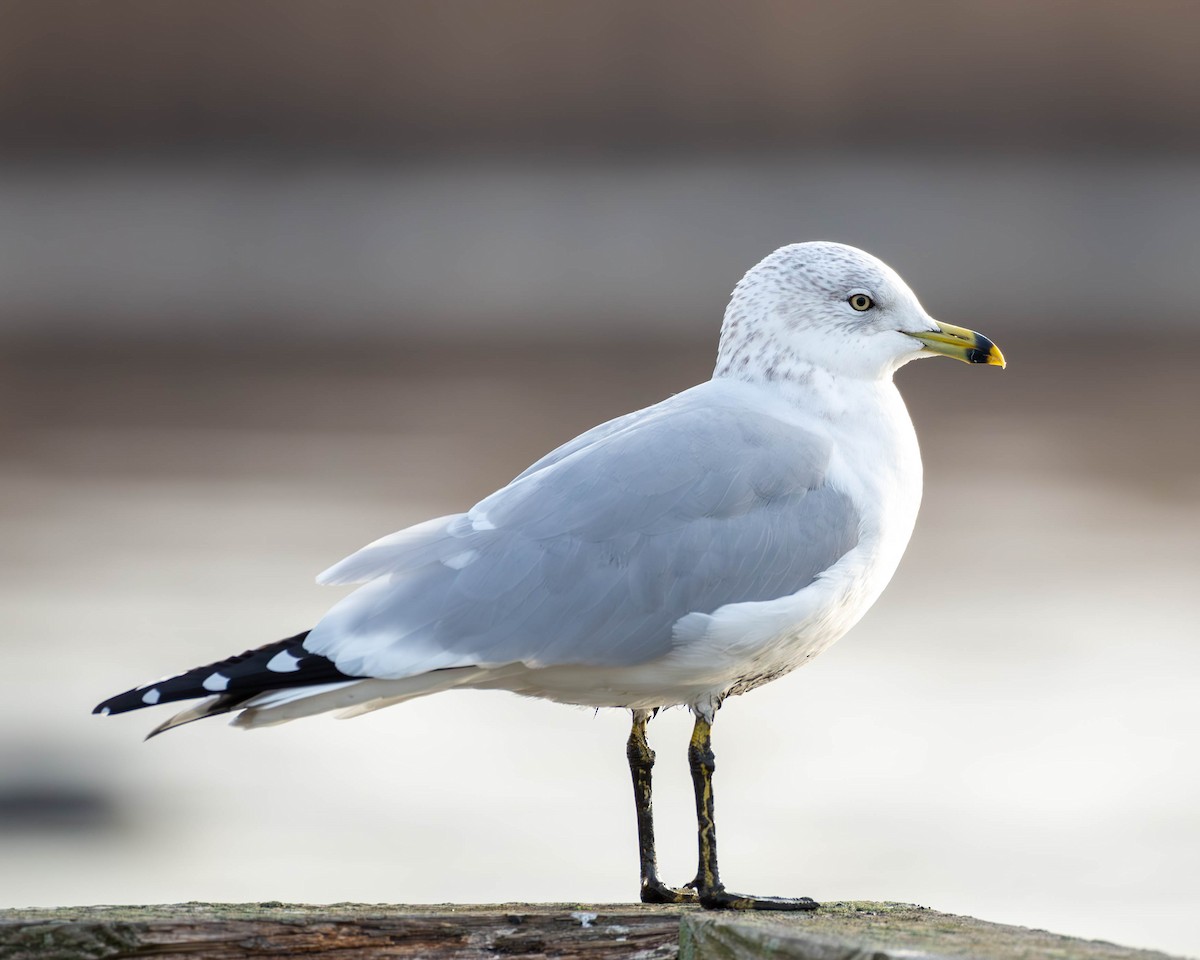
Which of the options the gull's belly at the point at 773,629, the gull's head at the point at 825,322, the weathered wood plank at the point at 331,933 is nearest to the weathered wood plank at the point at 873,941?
the weathered wood plank at the point at 331,933

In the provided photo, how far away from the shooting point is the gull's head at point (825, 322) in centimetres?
381

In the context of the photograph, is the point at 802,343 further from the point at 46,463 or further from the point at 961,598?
the point at 46,463

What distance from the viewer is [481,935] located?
8.71 feet

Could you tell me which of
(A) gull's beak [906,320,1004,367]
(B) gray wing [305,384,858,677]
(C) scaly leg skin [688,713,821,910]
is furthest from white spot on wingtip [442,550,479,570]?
(A) gull's beak [906,320,1004,367]

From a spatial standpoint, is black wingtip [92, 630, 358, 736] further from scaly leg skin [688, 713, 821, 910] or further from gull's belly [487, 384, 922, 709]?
scaly leg skin [688, 713, 821, 910]

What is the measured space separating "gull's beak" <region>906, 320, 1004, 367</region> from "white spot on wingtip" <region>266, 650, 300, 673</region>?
1.51 meters

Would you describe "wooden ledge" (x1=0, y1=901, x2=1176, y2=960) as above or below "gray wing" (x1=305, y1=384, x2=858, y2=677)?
below

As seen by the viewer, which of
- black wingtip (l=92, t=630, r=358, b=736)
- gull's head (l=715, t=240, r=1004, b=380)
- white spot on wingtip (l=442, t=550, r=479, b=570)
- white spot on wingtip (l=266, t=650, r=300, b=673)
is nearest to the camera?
black wingtip (l=92, t=630, r=358, b=736)

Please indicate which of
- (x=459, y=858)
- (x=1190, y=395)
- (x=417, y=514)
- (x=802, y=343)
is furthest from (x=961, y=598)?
(x=1190, y=395)

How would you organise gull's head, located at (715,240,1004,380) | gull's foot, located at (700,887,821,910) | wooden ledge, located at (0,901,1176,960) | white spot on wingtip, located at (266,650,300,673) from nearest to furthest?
wooden ledge, located at (0,901,1176,960) → white spot on wingtip, located at (266,650,300,673) → gull's foot, located at (700,887,821,910) → gull's head, located at (715,240,1004,380)

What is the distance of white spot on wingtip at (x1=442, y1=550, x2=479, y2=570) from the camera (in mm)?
3453

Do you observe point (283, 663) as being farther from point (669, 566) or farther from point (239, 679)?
point (669, 566)

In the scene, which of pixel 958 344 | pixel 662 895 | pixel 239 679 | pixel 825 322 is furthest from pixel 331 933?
pixel 958 344

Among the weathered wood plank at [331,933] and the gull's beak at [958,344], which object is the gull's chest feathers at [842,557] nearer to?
the gull's beak at [958,344]
